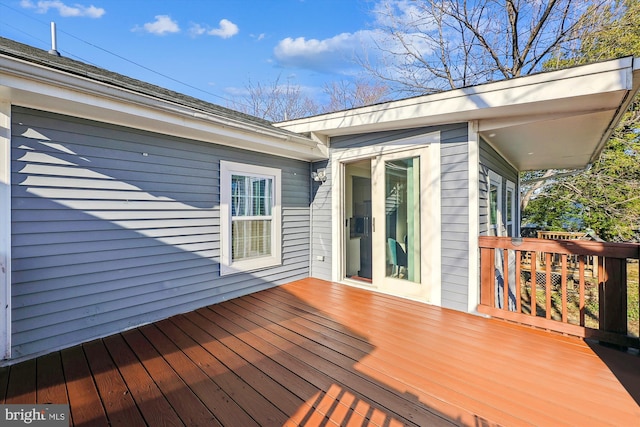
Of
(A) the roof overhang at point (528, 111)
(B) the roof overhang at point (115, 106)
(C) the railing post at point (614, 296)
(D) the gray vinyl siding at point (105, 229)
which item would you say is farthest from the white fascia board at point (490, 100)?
(D) the gray vinyl siding at point (105, 229)

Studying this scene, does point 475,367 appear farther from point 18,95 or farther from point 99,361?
point 18,95

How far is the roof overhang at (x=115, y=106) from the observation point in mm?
2023

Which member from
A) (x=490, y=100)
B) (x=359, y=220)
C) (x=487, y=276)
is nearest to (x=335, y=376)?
(x=487, y=276)

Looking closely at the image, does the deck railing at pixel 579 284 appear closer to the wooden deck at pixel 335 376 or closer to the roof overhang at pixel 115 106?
the wooden deck at pixel 335 376

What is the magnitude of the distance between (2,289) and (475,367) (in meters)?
3.77

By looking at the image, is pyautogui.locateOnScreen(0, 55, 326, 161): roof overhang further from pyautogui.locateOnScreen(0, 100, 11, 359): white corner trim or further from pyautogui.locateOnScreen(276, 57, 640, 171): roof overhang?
pyautogui.locateOnScreen(276, 57, 640, 171): roof overhang

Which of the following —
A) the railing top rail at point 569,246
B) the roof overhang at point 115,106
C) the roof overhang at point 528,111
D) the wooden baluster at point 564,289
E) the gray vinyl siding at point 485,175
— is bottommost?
the wooden baluster at point 564,289

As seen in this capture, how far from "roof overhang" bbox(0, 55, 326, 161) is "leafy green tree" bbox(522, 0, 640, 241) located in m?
7.65

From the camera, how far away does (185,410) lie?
1.75 m

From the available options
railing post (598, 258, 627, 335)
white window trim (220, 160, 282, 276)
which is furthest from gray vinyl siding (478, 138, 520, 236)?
white window trim (220, 160, 282, 276)

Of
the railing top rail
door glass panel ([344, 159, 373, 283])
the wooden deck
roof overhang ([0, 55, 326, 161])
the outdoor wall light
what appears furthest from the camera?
door glass panel ([344, 159, 373, 283])

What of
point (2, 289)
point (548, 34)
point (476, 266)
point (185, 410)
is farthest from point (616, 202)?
point (2, 289)

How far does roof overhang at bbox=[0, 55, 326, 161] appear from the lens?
2023 mm

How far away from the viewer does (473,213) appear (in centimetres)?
330
